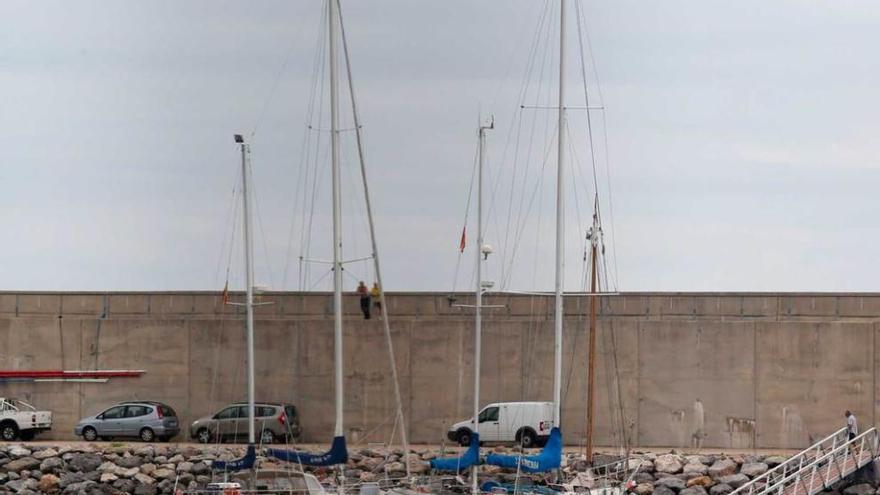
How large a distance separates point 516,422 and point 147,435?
1003 centimetres

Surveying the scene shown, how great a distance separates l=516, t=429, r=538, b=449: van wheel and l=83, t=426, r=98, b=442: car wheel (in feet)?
37.9

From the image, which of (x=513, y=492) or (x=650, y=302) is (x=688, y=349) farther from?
(x=513, y=492)

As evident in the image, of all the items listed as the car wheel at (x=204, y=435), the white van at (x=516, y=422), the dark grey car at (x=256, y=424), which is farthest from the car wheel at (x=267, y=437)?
the white van at (x=516, y=422)

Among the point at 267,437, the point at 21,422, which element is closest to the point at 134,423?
the point at 21,422

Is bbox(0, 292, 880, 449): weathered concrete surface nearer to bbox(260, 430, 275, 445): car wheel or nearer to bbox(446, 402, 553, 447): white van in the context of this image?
bbox(260, 430, 275, 445): car wheel

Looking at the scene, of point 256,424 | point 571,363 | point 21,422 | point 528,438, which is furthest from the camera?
point 21,422

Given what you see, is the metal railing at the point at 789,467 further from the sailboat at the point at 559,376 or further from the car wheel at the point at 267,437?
the car wheel at the point at 267,437

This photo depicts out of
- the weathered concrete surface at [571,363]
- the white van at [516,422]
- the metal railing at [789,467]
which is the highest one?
the weathered concrete surface at [571,363]

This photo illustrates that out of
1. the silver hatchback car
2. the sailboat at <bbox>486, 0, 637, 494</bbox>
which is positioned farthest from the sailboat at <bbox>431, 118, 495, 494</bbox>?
the silver hatchback car

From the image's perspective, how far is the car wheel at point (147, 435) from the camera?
4712 cm

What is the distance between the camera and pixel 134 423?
47250 millimetres

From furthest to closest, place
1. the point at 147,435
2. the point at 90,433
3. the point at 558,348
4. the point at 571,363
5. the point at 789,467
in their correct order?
the point at 90,433
the point at 147,435
the point at 571,363
the point at 789,467
the point at 558,348

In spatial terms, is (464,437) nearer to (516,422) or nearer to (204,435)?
(516,422)

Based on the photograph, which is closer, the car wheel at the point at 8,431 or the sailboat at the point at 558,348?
the sailboat at the point at 558,348
